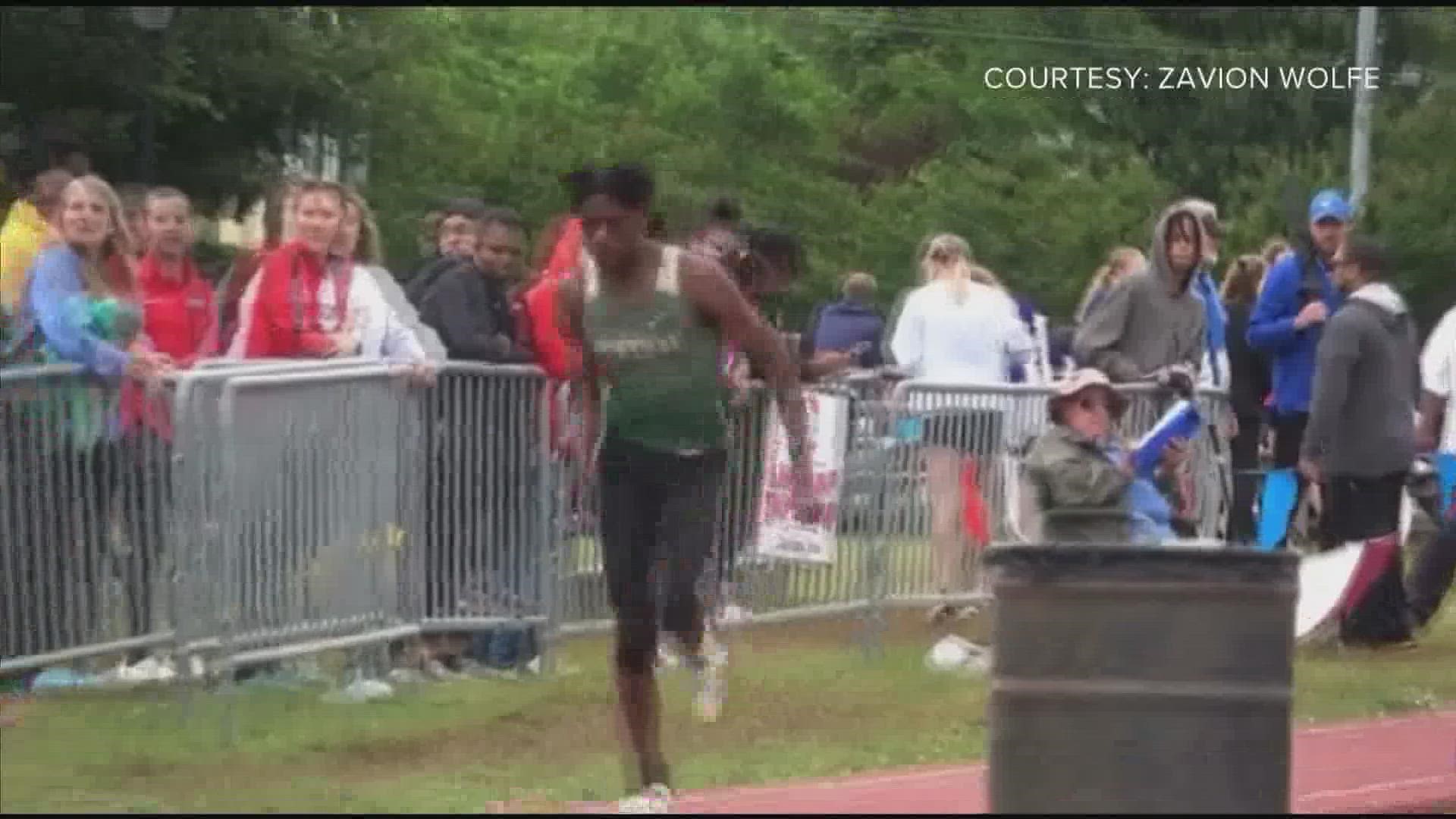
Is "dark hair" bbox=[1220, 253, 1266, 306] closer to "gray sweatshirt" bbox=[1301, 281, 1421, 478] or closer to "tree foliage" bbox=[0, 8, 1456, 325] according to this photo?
"gray sweatshirt" bbox=[1301, 281, 1421, 478]

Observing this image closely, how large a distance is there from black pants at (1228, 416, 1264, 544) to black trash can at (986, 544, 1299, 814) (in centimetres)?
885

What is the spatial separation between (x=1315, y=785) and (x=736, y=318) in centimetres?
289

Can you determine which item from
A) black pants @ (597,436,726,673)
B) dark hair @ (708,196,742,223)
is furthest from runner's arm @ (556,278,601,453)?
dark hair @ (708,196,742,223)

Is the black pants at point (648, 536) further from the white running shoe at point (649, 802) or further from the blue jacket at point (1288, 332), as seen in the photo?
the blue jacket at point (1288, 332)

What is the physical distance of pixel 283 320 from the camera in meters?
12.8

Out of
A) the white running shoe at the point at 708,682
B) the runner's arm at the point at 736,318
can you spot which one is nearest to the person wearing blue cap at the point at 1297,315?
the white running shoe at the point at 708,682

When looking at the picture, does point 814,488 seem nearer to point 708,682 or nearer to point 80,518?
point 708,682

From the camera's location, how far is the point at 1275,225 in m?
40.5

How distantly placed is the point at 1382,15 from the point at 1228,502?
2987 cm

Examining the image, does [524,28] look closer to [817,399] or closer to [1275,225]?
[1275,225]

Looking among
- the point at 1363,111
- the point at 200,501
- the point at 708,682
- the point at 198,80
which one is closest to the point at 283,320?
the point at 200,501

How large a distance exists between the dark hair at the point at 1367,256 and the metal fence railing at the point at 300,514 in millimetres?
2472

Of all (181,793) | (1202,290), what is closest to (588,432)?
(181,793)

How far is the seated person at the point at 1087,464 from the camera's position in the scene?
12.0 meters
